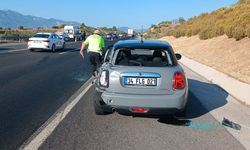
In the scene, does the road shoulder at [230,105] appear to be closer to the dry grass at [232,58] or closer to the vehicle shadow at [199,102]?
the vehicle shadow at [199,102]

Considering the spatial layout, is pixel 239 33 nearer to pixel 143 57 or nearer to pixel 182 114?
pixel 143 57

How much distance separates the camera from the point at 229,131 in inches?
290

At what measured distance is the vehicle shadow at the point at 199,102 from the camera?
8.11 metres

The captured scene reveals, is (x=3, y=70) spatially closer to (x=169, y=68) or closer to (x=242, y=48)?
(x=169, y=68)

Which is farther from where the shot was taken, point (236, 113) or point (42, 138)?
point (236, 113)

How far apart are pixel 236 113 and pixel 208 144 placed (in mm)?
2949

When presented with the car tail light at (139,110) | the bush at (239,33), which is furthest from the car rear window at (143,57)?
the bush at (239,33)

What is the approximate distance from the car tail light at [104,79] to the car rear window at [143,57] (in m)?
0.43

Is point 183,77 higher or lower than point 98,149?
higher

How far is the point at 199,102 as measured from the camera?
1030 centimetres

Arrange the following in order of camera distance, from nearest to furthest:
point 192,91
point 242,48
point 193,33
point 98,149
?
point 98,149, point 192,91, point 242,48, point 193,33

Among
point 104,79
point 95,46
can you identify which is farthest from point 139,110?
point 95,46

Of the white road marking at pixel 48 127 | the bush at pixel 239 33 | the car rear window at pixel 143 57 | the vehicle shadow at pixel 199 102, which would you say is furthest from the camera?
the bush at pixel 239 33

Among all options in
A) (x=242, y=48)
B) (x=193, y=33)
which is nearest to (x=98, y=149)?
(x=242, y=48)
